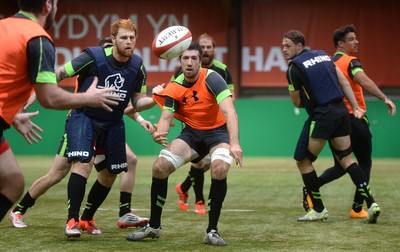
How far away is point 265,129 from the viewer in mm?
21719

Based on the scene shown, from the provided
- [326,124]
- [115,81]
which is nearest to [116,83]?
[115,81]

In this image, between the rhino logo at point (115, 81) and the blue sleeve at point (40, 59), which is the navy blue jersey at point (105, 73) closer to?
the rhino logo at point (115, 81)

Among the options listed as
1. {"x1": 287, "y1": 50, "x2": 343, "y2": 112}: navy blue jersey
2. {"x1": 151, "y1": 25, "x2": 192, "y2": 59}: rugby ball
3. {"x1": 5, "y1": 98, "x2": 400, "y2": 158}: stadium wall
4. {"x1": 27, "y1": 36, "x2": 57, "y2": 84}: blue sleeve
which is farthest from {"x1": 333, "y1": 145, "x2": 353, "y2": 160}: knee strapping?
{"x1": 5, "y1": 98, "x2": 400, "y2": 158}: stadium wall

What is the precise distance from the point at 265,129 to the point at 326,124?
13.5 meters

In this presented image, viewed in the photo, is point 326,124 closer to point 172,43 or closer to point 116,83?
point 172,43

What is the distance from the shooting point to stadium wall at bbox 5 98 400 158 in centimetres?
2120

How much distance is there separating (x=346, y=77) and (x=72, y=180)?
3609 millimetres

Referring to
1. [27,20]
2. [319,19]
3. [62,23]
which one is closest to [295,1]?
[319,19]

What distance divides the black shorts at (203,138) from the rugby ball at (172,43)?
2.24ft

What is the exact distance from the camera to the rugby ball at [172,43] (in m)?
7.16

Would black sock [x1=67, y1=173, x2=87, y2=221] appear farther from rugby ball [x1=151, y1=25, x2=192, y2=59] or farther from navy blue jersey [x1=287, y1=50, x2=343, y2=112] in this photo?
navy blue jersey [x1=287, y1=50, x2=343, y2=112]

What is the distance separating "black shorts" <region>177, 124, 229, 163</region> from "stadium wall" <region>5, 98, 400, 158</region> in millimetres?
14033

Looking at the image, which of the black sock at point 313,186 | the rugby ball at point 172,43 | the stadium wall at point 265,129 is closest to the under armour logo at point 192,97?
the rugby ball at point 172,43

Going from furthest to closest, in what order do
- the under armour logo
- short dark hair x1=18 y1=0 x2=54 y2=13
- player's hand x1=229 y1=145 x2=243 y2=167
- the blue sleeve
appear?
1. the under armour logo
2. player's hand x1=229 y1=145 x2=243 y2=167
3. short dark hair x1=18 y1=0 x2=54 y2=13
4. the blue sleeve
